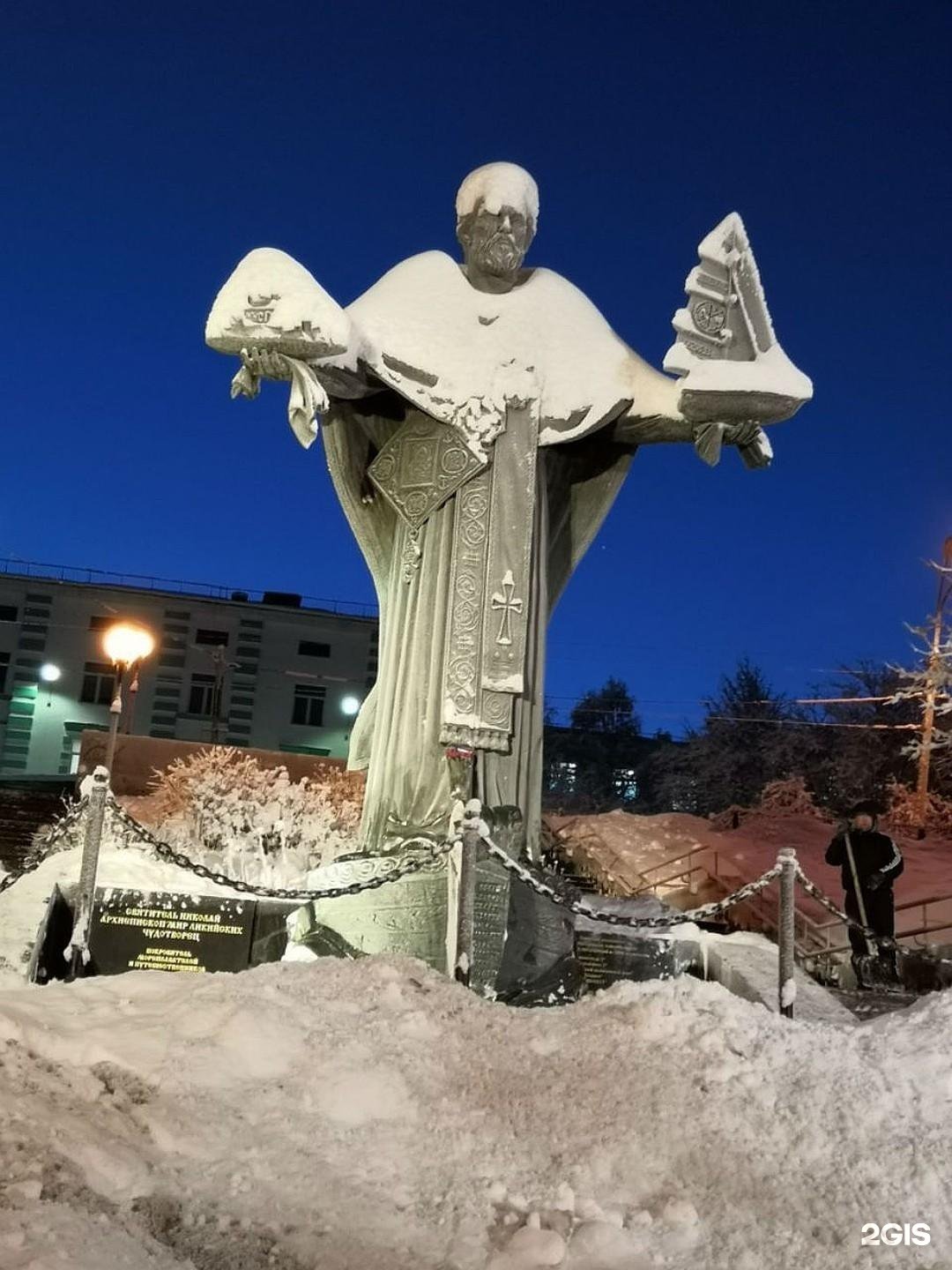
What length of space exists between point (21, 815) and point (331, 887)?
1220cm

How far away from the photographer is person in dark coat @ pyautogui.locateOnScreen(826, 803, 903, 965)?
9.49m

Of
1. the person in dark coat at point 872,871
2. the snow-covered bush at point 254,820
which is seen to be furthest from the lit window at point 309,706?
the person in dark coat at point 872,871

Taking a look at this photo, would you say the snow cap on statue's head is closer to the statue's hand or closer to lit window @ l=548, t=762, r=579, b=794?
the statue's hand

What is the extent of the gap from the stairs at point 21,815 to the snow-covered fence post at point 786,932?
1042cm

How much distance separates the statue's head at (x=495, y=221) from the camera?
732 cm

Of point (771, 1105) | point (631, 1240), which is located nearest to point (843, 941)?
point (771, 1105)

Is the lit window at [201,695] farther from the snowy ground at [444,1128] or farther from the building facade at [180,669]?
the snowy ground at [444,1128]

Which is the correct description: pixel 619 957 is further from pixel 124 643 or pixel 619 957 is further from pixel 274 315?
pixel 124 643

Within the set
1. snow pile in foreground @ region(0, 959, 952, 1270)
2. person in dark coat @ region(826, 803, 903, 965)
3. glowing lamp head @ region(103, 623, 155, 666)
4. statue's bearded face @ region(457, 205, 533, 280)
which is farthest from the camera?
glowing lamp head @ region(103, 623, 155, 666)

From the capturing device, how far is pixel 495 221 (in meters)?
7.42

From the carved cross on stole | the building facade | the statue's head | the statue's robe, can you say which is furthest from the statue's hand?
the building facade

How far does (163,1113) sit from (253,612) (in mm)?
36894

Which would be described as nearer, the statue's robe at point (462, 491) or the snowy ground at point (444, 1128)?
the snowy ground at point (444, 1128)

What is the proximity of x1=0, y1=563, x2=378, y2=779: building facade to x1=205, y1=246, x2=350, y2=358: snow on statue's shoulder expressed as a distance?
31863mm
